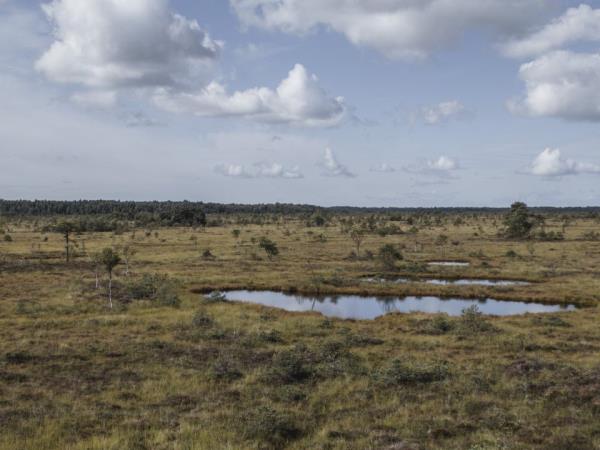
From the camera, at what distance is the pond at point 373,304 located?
1613 inches

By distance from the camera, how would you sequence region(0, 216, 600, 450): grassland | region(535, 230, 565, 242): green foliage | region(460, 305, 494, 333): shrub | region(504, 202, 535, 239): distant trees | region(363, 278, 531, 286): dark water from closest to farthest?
region(0, 216, 600, 450): grassland → region(460, 305, 494, 333): shrub → region(363, 278, 531, 286): dark water → region(535, 230, 565, 242): green foliage → region(504, 202, 535, 239): distant trees

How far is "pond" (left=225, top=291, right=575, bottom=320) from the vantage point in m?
41.0

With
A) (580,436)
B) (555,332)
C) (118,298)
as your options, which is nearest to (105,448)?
(580,436)

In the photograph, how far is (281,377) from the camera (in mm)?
19188

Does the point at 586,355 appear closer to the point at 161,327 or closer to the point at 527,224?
the point at 161,327

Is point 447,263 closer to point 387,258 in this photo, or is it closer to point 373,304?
point 387,258

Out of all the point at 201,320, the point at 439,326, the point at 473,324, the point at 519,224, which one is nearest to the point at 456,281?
the point at 473,324

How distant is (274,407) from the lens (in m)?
16.0

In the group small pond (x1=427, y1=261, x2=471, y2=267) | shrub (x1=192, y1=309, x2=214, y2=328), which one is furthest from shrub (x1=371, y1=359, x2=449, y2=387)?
small pond (x1=427, y1=261, x2=471, y2=267)

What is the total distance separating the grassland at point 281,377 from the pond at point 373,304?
4227 mm

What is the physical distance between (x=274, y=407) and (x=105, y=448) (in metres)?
5.34

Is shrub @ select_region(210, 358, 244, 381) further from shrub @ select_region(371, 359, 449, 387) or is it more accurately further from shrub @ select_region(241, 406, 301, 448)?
shrub @ select_region(371, 359, 449, 387)

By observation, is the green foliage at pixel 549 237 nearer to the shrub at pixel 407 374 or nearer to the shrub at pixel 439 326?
the shrub at pixel 439 326

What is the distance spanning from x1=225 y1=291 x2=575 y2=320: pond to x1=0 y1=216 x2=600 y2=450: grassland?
13.9 ft
